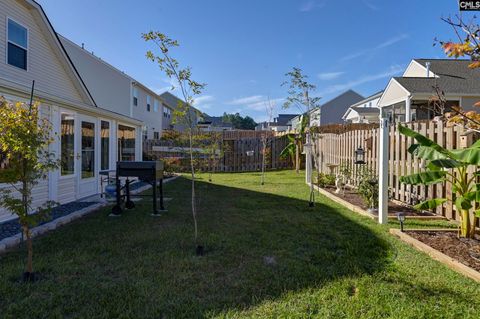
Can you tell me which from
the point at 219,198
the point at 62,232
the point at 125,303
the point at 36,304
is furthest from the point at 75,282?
the point at 219,198

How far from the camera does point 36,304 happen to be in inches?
121

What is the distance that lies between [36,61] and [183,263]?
8.99 meters

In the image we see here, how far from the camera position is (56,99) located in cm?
786

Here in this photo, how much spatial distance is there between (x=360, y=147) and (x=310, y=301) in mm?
7902

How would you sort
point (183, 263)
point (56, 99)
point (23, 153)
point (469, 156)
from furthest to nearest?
1. point (56, 99)
2. point (183, 263)
3. point (469, 156)
4. point (23, 153)

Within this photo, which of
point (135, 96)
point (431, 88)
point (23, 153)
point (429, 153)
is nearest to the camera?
point (23, 153)

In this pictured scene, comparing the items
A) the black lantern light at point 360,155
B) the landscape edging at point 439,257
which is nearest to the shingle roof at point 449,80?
the black lantern light at point 360,155

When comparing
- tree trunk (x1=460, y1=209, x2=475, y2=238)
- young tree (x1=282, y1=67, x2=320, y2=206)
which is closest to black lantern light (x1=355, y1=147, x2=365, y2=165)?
young tree (x1=282, y1=67, x2=320, y2=206)

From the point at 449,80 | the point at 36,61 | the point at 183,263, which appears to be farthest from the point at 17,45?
the point at 449,80

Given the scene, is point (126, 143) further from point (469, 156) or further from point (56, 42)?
point (469, 156)

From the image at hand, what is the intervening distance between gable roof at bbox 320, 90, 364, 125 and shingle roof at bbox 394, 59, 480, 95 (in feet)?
63.1

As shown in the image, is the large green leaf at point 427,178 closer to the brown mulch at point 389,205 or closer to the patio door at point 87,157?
the brown mulch at point 389,205

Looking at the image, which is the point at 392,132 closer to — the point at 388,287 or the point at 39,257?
the point at 388,287

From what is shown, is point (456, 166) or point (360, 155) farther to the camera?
point (360, 155)
